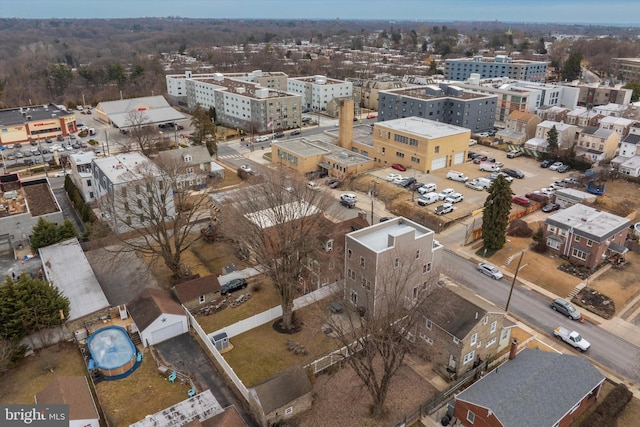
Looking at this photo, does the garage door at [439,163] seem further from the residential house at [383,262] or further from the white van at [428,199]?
the residential house at [383,262]

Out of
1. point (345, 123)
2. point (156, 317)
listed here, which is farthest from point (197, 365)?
point (345, 123)

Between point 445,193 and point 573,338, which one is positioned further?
point 445,193

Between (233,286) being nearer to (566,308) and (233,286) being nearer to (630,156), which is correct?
(566,308)

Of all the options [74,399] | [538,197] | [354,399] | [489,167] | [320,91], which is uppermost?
[320,91]

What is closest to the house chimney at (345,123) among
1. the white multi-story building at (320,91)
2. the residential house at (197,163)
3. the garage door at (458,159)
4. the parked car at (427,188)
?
the garage door at (458,159)

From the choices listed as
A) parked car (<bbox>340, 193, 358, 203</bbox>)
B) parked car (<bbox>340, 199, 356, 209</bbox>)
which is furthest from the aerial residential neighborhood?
parked car (<bbox>340, 193, 358, 203</bbox>)

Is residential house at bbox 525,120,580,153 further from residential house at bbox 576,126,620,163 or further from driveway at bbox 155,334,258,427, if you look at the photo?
driveway at bbox 155,334,258,427

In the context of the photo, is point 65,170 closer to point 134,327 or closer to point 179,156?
point 179,156
